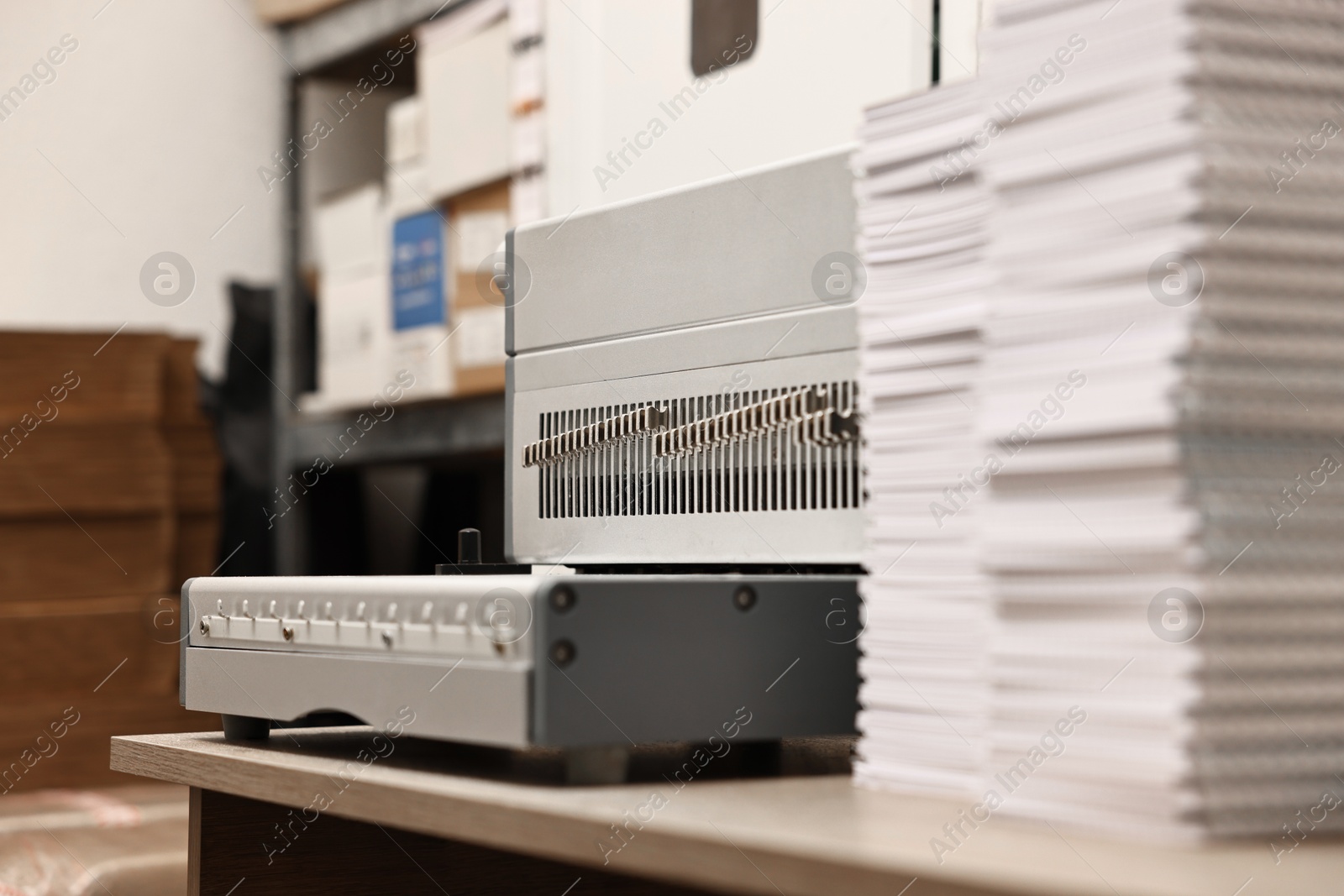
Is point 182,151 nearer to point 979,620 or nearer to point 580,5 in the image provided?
point 580,5

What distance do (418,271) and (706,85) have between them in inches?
42.8

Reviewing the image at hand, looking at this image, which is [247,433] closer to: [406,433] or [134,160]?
[406,433]

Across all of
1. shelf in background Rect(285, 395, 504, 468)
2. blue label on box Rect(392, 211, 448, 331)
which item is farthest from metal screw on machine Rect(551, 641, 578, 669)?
blue label on box Rect(392, 211, 448, 331)

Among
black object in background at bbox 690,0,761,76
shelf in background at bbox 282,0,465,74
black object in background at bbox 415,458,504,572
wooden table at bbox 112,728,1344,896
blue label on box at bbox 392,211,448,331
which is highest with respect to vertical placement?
shelf in background at bbox 282,0,465,74

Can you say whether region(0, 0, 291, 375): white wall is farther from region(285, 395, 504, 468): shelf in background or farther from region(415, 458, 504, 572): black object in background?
region(415, 458, 504, 572): black object in background

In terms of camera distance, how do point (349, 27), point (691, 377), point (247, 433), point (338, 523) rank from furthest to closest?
point (338, 523), point (247, 433), point (349, 27), point (691, 377)

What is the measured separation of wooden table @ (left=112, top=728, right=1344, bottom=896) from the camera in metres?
0.58

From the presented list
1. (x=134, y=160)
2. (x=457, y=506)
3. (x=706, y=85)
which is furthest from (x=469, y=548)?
(x=134, y=160)

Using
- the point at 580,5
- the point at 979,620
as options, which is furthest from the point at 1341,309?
the point at 580,5

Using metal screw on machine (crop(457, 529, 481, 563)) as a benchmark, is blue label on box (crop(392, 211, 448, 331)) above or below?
above

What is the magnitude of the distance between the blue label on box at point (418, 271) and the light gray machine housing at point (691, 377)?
1.71 metres

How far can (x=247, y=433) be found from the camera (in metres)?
3.44

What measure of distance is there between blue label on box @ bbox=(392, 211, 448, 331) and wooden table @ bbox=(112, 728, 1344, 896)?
6.06 ft

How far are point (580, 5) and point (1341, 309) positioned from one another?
2.00m
